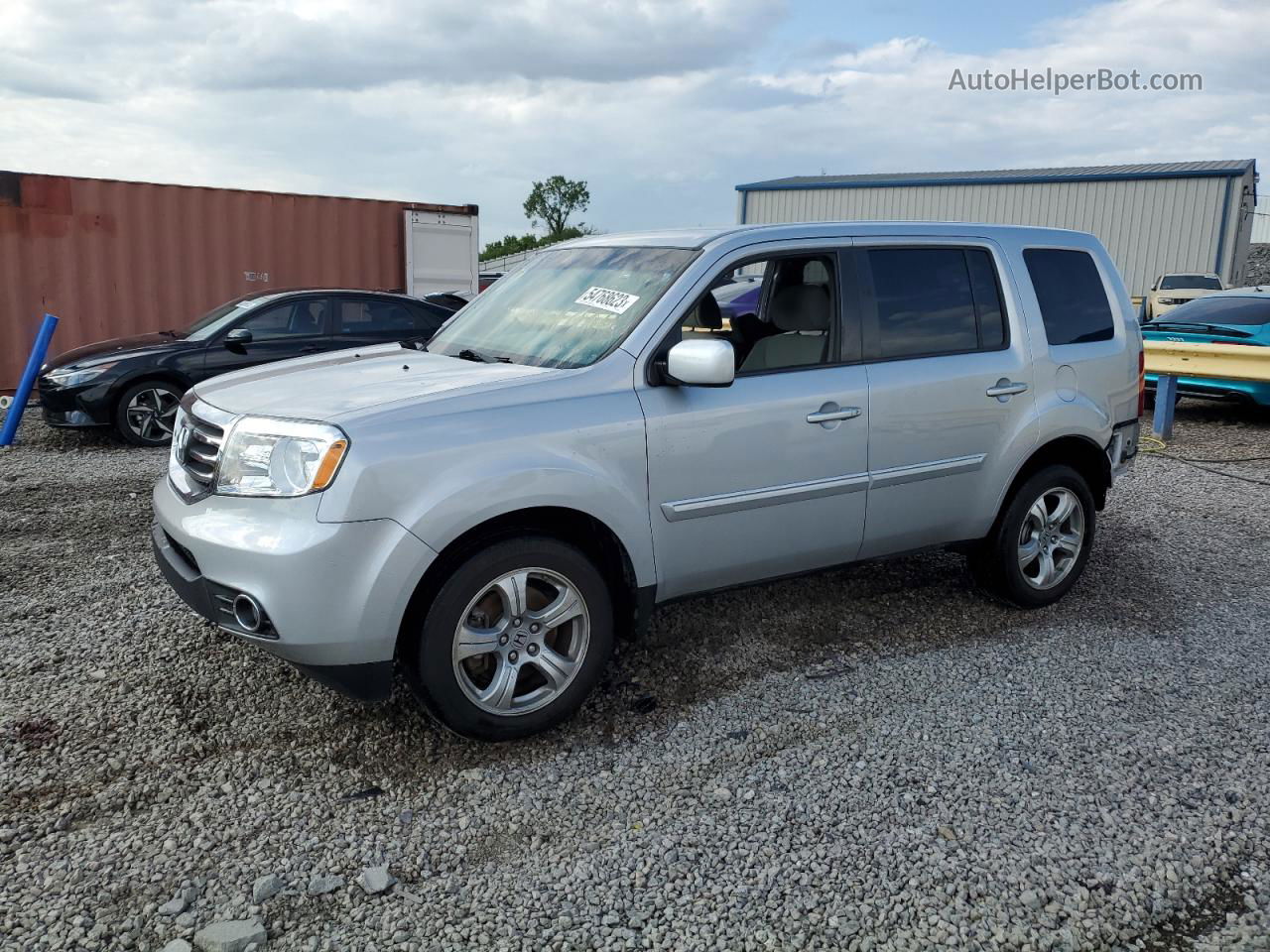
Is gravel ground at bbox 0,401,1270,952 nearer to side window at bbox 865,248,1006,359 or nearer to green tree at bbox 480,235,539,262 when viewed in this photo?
side window at bbox 865,248,1006,359

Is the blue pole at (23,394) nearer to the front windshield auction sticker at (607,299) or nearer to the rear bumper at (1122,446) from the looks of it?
the front windshield auction sticker at (607,299)

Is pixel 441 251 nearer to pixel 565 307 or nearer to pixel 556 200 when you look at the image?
pixel 565 307

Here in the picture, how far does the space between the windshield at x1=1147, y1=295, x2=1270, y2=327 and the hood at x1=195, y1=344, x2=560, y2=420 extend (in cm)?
970

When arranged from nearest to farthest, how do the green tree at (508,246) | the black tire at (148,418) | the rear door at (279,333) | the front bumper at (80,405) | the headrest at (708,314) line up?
1. the headrest at (708,314)
2. the front bumper at (80,405)
3. the black tire at (148,418)
4. the rear door at (279,333)
5. the green tree at (508,246)

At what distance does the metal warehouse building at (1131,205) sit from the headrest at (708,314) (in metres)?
24.4

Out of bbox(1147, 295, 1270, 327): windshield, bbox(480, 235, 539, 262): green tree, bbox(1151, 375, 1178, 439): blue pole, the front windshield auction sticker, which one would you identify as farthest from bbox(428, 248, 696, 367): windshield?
bbox(480, 235, 539, 262): green tree

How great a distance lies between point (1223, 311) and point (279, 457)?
1100cm

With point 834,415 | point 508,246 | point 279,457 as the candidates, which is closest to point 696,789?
point 834,415

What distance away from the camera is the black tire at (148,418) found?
9188mm

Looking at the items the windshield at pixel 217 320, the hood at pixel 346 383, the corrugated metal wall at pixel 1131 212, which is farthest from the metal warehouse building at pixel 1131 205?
the hood at pixel 346 383

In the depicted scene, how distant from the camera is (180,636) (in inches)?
176

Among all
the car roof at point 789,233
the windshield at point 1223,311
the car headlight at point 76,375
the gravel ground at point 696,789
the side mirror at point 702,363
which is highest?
the car roof at point 789,233

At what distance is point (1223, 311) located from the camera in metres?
11.1

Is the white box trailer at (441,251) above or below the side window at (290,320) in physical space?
above
